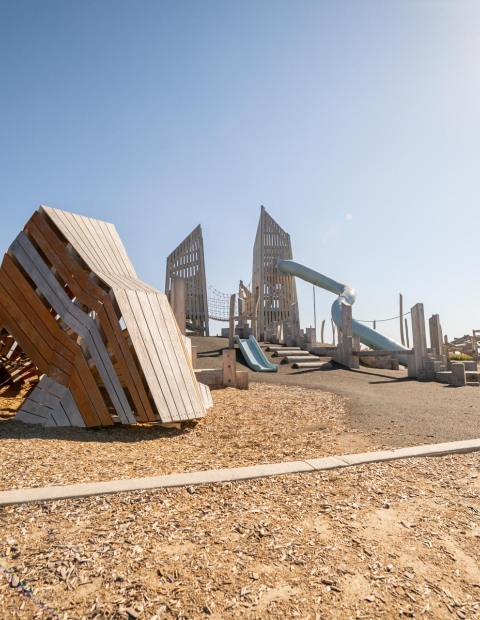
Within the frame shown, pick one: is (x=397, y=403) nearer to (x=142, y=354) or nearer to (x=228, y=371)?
(x=228, y=371)

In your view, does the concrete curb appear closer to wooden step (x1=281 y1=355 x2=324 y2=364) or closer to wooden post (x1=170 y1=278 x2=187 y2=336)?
wooden post (x1=170 y1=278 x2=187 y2=336)

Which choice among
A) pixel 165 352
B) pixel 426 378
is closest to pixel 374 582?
pixel 165 352

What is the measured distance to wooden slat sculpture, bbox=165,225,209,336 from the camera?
21.4 meters

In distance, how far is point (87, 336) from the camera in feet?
16.2

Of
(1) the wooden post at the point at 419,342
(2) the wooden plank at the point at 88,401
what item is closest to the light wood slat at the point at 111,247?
(2) the wooden plank at the point at 88,401

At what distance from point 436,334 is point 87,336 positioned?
1186cm

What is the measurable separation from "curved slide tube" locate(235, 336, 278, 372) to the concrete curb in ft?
27.8

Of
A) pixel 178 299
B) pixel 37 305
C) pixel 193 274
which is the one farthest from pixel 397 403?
pixel 193 274

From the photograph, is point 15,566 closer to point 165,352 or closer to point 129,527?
point 129,527

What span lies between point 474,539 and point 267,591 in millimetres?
1272

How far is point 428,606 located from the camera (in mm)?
1724

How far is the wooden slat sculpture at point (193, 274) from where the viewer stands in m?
21.4

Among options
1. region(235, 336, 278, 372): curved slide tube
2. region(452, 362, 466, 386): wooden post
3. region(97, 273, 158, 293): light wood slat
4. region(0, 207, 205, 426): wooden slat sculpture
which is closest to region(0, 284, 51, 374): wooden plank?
region(0, 207, 205, 426): wooden slat sculpture

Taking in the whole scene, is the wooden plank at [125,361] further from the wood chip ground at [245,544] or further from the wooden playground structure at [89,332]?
the wood chip ground at [245,544]
